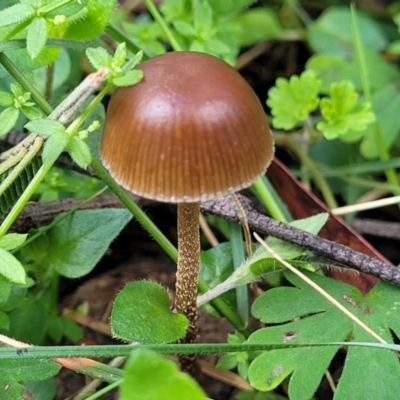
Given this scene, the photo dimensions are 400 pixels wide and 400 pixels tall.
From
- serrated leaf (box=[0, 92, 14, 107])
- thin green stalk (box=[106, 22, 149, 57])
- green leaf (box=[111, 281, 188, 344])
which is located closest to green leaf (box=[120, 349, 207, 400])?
green leaf (box=[111, 281, 188, 344])

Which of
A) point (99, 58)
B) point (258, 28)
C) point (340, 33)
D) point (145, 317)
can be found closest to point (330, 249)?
point (145, 317)

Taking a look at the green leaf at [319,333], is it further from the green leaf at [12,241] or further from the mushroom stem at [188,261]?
the green leaf at [12,241]

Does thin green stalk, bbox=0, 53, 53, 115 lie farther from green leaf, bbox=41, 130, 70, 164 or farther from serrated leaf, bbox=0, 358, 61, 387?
serrated leaf, bbox=0, 358, 61, 387

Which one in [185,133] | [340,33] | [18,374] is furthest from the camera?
[340,33]

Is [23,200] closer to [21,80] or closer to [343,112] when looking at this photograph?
[21,80]

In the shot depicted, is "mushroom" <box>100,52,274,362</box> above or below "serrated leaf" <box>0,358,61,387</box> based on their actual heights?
above

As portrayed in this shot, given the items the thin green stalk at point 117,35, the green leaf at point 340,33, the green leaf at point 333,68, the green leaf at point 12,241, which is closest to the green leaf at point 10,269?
the green leaf at point 12,241
